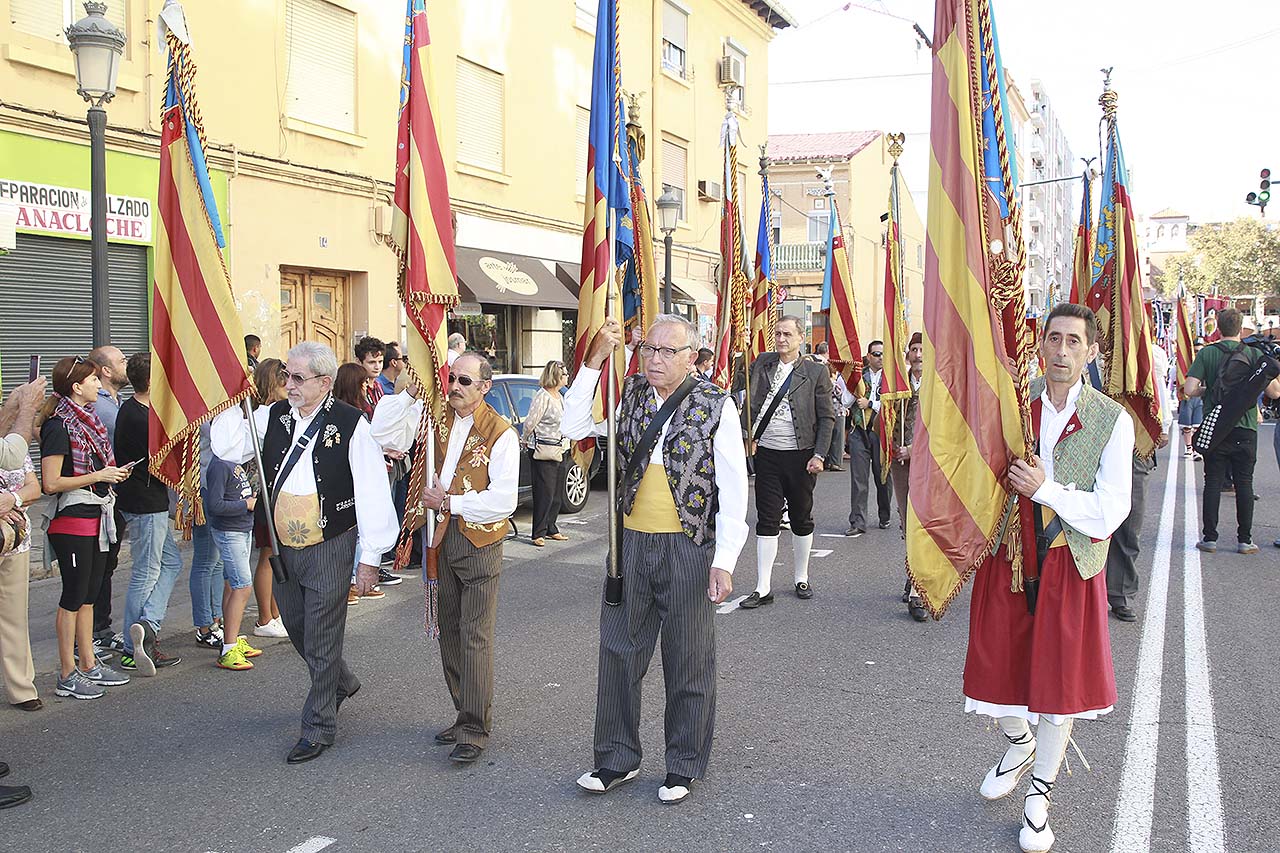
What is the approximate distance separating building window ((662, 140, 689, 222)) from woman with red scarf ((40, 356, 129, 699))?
18642 millimetres

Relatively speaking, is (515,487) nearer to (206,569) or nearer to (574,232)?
(206,569)

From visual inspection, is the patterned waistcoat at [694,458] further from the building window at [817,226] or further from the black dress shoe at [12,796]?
the building window at [817,226]

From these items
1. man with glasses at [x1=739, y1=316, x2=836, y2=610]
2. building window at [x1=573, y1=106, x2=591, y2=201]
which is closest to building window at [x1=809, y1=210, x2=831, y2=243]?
building window at [x1=573, y1=106, x2=591, y2=201]

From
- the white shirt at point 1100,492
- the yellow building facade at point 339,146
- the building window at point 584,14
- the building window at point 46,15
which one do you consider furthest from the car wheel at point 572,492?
the building window at point 584,14

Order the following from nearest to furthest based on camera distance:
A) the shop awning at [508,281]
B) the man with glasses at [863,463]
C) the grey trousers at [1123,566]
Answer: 1. the grey trousers at [1123,566]
2. the man with glasses at [863,463]
3. the shop awning at [508,281]

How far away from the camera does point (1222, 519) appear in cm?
1189

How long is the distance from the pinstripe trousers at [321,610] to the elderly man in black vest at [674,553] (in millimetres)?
1277

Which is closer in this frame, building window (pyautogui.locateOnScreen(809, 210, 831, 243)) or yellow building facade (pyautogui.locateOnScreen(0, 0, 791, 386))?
yellow building facade (pyautogui.locateOnScreen(0, 0, 791, 386))

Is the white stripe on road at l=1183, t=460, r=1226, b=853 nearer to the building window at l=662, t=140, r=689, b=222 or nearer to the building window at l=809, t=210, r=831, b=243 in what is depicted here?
the building window at l=662, t=140, r=689, b=222

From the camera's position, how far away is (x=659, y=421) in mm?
4301

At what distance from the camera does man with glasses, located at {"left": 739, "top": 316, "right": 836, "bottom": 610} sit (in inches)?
298

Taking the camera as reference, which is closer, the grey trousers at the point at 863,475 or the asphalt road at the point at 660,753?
the asphalt road at the point at 660,753

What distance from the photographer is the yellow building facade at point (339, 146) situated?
11328mm

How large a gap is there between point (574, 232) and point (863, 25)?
33.5 meters
